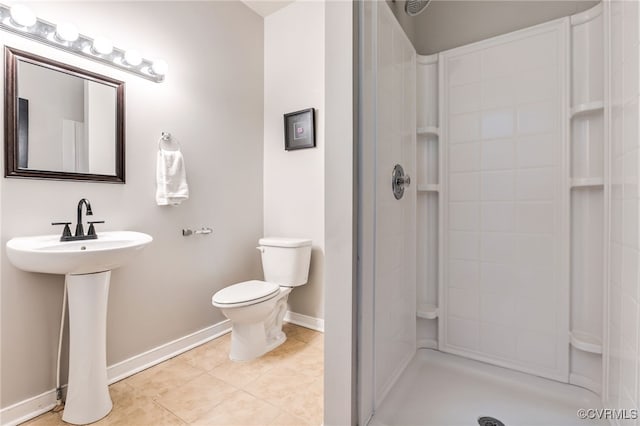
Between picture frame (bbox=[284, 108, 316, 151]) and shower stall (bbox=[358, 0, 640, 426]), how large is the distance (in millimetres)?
882

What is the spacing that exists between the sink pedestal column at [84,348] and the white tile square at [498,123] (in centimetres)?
196

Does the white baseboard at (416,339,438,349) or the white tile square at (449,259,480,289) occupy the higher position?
the white tile square at (449,259,480,289)

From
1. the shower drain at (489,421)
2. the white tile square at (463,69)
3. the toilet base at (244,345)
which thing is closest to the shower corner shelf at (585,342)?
the shower drain at (489,421)

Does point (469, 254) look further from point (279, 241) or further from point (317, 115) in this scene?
point (317, 115)

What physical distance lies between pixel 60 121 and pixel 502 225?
2.22 m

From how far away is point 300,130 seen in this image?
2363mm

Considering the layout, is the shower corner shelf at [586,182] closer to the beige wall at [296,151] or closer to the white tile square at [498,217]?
the white tile square at [498,217]

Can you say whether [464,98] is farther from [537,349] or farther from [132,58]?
[132,58]

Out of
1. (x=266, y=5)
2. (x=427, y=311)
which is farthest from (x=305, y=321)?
(x=266, y=5)

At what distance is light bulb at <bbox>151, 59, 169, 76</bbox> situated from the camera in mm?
1760

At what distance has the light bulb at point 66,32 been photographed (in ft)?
4.47

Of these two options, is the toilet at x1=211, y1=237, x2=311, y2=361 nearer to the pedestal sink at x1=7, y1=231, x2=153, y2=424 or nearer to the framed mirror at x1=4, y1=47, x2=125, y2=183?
the pedestal sink at x1=7, y1=231, x2=153, y2=424

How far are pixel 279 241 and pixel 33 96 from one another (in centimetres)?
150

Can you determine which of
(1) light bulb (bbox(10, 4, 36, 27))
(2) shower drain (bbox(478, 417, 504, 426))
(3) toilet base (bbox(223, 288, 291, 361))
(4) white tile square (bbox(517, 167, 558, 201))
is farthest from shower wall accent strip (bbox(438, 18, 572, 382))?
(1) light bulb (bbox(10, 4, 36, 27))
